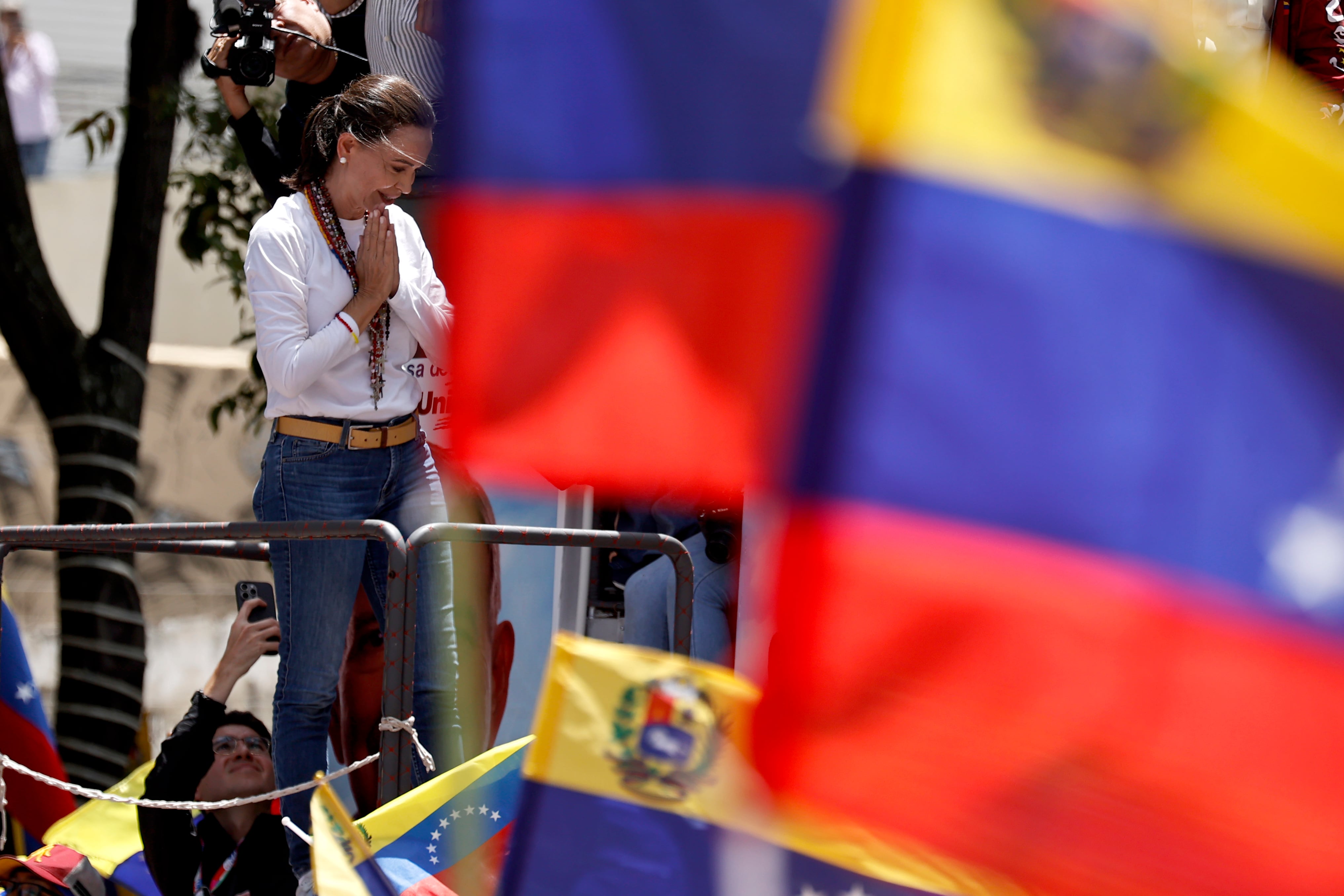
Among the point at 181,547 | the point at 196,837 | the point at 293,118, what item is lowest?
the point at 196,837

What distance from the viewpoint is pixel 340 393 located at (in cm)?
329

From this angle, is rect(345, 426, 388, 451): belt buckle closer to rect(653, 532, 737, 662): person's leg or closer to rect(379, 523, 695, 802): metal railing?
rect(379, 523, 695, 802): metal railing

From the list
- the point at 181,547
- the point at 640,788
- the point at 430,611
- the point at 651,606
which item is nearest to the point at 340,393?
the point at 430,611

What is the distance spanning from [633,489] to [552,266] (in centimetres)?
24

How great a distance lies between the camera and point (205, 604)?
773cm

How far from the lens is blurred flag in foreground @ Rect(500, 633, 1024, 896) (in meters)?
1.51

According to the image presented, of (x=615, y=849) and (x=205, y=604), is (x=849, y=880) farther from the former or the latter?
(x=205, y=604)

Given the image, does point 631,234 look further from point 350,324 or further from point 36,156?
point 36,156

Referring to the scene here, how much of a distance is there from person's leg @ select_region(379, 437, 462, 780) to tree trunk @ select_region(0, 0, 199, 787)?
2.11 m

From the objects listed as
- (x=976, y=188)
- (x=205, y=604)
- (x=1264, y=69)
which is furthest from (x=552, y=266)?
(x=205, y=604)

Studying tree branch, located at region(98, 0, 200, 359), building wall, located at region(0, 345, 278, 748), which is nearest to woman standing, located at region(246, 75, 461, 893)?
tree branch, located at region(98, 0, 200, 359)

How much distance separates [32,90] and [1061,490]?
934 centimetres

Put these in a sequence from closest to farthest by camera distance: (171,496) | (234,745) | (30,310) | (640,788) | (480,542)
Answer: (640,788) → (480,542) → (234,745) → (30,310) → (171,496)

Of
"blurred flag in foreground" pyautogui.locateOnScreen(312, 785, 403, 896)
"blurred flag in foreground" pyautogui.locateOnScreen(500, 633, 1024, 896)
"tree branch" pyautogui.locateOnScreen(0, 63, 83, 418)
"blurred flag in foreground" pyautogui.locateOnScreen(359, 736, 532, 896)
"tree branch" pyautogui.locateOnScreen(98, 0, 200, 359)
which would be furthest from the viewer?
"tree branch" pyautogui.locateOnScreen(98, 0, 200, 359)
